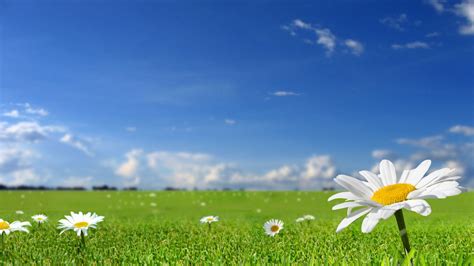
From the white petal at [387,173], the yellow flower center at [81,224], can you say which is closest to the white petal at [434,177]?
the white petal at [387,173]

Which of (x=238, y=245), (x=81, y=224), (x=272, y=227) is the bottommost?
(x=238, y=245)

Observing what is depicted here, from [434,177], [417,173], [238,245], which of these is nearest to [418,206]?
[434,177]

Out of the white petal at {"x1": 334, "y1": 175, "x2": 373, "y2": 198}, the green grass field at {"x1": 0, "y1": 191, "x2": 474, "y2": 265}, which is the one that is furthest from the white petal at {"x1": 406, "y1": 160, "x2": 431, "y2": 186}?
the green grass field at {"x1": 0, "y1": 191, "x2": 474, "y2": 265}

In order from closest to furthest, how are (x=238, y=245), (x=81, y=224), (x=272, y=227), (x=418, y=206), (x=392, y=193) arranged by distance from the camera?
(x=418, y=206) < (x=392, y=193) < (x=81, y=224) < (x=238, y=245) < (x=272, y=227)

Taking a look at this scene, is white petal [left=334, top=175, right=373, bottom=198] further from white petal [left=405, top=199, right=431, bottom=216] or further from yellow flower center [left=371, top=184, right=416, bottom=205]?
white petal [left=405, top=199, right=431, bottom=216]

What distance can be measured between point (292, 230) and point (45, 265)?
11.0ft

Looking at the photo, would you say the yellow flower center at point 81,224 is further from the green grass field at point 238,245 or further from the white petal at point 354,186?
the white petal at point 354,186

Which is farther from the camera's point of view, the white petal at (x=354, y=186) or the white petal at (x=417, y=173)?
the white petal at (x=417, y=173)

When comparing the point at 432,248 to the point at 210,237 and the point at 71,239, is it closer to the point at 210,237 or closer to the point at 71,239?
the point at 210,237

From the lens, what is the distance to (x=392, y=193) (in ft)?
8.64

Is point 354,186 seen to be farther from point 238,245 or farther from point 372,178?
point 238,245

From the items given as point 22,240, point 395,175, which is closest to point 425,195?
point 395,175

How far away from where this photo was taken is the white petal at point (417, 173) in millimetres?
2828

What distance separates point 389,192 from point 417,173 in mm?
301
